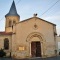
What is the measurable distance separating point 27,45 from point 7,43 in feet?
16.1

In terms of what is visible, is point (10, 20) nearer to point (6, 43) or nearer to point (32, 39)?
point (6, 43)

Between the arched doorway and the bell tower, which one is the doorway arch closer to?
the arched doorway

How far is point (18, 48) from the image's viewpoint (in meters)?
31.4

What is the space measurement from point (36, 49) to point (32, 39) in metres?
2.67

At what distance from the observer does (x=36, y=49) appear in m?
33.4

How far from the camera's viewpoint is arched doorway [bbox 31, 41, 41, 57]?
3262cm

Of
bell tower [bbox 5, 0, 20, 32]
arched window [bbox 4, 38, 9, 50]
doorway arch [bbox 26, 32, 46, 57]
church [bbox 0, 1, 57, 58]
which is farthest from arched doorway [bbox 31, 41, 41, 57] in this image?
bell tower [bbox 5, 0, 20, 32]

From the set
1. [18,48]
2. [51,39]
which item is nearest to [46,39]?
[51,39]

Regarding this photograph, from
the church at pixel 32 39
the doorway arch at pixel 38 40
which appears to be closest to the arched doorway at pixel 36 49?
the church at pixel 32 39

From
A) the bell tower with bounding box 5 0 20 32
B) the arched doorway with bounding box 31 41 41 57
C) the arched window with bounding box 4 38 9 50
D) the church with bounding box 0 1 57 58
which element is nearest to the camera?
the church with bounding box 0 1 57 58

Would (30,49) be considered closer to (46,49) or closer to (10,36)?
(46,49)

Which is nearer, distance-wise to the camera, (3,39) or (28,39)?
(28,39)

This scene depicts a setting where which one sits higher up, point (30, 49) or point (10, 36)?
point (10, 36)

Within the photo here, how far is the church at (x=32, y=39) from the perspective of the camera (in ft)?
103
